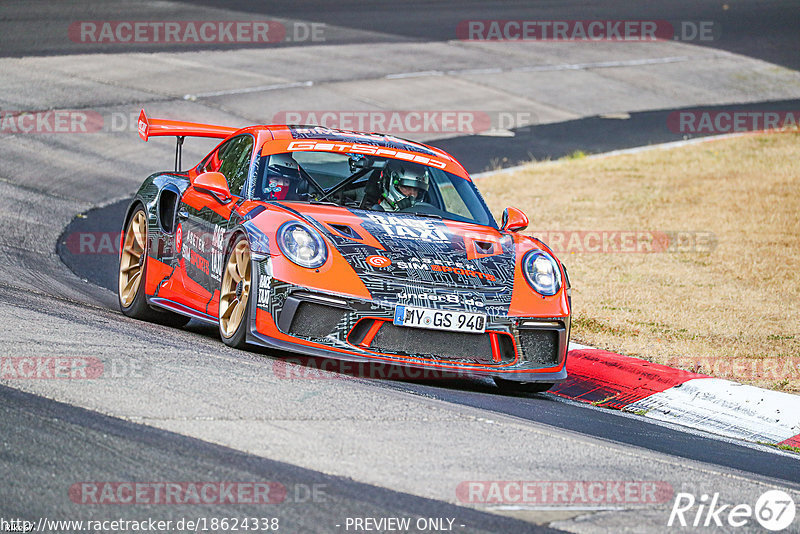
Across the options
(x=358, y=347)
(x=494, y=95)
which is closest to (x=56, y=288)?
(x=358, y=347)

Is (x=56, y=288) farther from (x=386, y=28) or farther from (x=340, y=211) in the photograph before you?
(x=386, y=28)

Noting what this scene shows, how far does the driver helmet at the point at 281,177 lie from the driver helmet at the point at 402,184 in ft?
1.93

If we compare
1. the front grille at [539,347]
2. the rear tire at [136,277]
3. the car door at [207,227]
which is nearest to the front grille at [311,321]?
the car door at [207,227]

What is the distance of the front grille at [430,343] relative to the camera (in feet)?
20.9

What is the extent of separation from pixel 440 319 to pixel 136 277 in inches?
119

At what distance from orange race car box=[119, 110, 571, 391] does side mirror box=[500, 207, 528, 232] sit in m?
0.01

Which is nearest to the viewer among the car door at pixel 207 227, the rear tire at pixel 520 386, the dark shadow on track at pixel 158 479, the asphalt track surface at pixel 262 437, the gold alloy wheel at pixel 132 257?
the dark shadow on track at pixel 158 479

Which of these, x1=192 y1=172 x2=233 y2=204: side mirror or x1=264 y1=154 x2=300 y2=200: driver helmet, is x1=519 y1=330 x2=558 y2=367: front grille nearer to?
x1=264 y1=154 x2=300 y2=200: driver helmet

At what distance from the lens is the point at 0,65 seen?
17.9 m

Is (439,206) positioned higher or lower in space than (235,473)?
higher

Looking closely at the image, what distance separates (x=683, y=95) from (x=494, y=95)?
4.35m

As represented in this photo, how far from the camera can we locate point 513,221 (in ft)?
25.5

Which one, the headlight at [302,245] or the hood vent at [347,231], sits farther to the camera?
→ the hood vent at [347,231]

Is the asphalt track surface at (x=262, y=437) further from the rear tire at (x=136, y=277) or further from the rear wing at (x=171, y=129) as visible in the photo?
the rear wing at (x=171, y=129)
